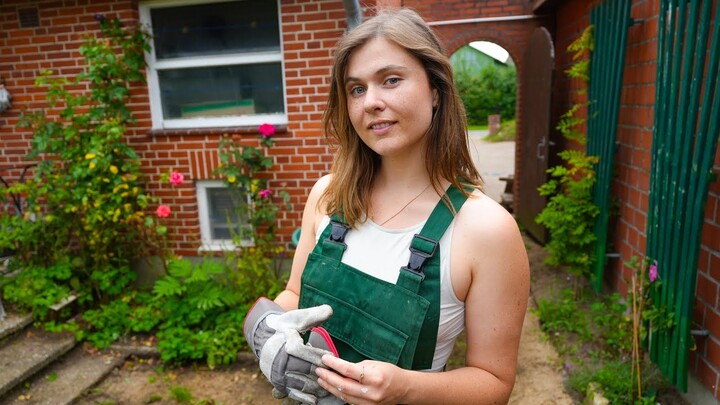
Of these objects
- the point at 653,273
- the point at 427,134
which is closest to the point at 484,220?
the point at 427,134

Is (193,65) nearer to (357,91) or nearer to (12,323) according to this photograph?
(12,323)

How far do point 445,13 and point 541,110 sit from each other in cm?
257

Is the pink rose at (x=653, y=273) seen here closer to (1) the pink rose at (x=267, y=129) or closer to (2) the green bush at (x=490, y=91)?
(1) the pink rose at (x=267, y=129)

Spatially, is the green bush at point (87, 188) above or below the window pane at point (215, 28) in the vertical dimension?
below

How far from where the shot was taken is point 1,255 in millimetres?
4234

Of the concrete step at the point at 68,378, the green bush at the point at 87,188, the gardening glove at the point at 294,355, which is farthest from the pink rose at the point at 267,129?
the gardening glove at the point at 294,355

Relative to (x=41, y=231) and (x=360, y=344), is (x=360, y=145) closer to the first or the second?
(x=360, y=344)

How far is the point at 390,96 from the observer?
1.24 meters

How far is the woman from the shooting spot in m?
1.20

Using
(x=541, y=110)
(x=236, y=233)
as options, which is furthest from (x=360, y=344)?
(x=541, y=110)

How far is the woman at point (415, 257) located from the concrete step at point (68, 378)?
2.99m

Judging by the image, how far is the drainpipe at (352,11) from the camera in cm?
352

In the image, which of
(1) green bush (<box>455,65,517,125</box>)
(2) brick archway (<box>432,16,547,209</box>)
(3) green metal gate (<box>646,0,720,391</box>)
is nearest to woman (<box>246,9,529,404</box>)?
(3) green metal gate (<box>646,0,720,391</box>)

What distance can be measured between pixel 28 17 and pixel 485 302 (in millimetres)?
4996
